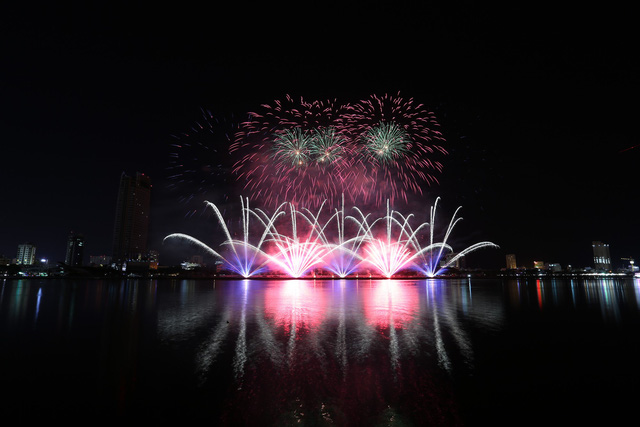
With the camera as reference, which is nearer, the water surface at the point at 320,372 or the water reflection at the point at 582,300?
the water surface at the point at 320,372

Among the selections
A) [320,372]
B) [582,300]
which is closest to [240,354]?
[320,372]

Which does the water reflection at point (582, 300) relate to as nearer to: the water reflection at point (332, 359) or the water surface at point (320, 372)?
the water surface at point (320, 372)

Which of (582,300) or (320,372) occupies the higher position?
(320,372)

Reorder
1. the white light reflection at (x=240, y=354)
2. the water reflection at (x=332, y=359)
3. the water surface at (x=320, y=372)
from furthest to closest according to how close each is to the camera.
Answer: the white light reflection at (x=240, y=354), the water reflection at (x=332, y=359), the water surface at (x=320, y=372)

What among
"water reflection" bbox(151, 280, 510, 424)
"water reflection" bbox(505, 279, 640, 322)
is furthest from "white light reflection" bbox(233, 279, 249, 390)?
"water reflection" bbox(505, 279, 640, 322)

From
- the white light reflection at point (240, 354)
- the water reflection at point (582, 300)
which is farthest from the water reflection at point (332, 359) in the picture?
the water reflection at point (582, 300)

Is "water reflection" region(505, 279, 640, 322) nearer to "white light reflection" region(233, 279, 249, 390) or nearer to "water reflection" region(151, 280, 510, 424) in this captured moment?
"water reflection" region(151, 280, 510, 424)

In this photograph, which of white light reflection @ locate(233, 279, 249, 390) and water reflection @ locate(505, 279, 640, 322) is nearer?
white light reflection @ locate(233, 279, 249, 390)

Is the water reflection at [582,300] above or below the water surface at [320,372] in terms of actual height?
below

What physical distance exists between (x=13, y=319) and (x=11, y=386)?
15.7 metres

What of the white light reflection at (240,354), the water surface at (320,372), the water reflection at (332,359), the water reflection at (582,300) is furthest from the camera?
the water reflection at (582,300)

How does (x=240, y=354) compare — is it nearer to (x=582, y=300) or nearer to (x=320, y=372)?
(x=320, y=372)

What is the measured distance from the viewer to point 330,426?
6.01 meters

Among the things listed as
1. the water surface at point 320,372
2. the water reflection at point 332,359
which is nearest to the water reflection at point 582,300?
the water surface at point 320,372
